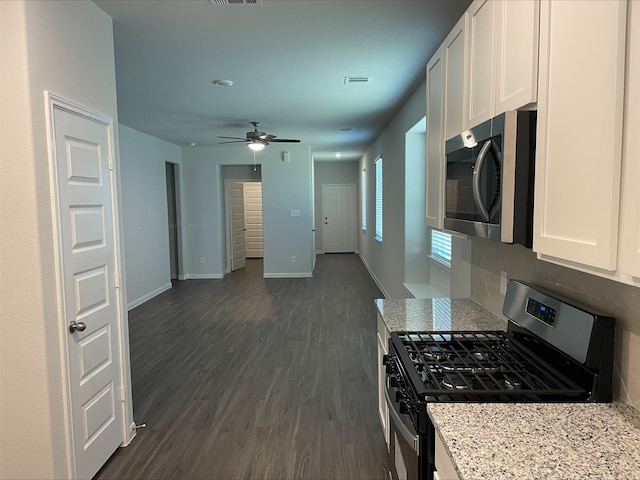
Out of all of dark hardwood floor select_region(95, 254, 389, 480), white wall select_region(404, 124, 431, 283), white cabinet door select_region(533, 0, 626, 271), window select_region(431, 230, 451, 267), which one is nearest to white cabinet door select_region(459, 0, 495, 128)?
white cabinet door select_region(533, 0, 626, 271)

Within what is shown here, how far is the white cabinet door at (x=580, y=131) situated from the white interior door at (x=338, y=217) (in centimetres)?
1087

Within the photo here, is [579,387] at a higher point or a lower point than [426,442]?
higher

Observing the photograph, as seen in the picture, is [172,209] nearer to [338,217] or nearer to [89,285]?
[338,217]

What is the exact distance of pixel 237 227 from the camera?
9492 mm

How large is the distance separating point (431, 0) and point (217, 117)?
366 cm

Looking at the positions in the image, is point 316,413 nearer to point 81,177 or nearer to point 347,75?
point 81,177

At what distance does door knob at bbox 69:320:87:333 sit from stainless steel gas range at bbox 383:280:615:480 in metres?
1.60

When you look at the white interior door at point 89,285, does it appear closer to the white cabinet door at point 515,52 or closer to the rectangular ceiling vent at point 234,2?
the rectangular ceiling vent at point 234,2

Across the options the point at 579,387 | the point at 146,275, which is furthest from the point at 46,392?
the point at 146,275

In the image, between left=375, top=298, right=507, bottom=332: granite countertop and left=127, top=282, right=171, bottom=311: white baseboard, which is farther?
left=127, top=282, right=171, bottom=311: white baseboard

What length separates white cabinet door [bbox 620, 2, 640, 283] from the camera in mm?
883

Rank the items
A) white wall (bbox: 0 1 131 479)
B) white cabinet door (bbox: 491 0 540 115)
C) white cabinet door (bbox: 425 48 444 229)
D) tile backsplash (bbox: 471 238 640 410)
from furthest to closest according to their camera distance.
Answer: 1. white cabinet door (bbox: 425 48 444 229)
2. white wall (bbox: 0 1 131 479)
3. white cabinet door (bbox: 491 0 540 115)
4. tile backsplash (bbox: 471 238 640 410)

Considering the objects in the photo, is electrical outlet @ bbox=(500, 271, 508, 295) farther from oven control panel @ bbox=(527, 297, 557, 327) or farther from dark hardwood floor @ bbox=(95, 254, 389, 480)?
dark hardwood floor @ bbox=(95, 254, 389, 480)

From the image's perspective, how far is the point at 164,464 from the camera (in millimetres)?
2412
